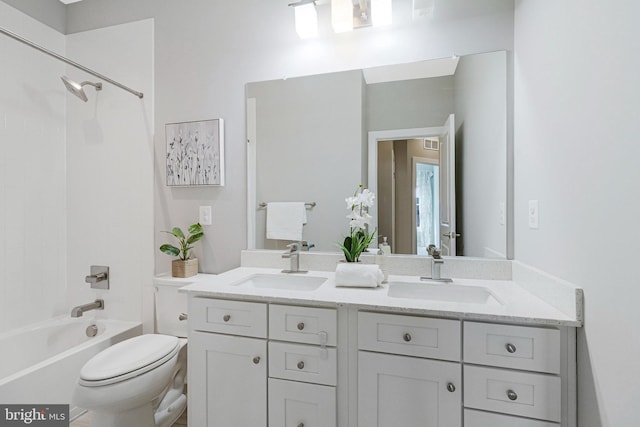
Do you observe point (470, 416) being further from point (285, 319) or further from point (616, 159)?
point (616, 159)

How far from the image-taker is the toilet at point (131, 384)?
1237mm

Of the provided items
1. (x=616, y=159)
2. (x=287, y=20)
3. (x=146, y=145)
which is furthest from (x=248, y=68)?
(x=616, y=159)

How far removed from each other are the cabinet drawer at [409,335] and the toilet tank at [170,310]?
1.18 m

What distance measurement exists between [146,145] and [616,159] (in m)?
2.32

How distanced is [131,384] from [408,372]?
44.2 inches

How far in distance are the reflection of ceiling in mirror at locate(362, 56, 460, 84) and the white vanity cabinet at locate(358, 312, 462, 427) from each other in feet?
3.95

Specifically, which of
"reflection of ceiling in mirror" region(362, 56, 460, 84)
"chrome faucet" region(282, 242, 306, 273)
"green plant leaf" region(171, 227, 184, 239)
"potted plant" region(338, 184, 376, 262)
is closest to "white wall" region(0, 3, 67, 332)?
"green plant leaf" region(171, 227, 184, 239)

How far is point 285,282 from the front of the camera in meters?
1.62

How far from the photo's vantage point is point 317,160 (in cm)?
174

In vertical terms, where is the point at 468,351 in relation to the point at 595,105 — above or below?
below

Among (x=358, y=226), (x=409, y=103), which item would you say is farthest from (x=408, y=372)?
(x=409, y=103)

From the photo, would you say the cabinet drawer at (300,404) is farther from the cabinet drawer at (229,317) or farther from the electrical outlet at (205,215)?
the electrical outlet at (205,215)

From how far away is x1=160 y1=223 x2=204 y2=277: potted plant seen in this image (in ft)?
6.07

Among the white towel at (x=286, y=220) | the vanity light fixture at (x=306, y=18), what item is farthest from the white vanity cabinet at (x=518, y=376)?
the vanity light fixture at (x=306, y=18)
